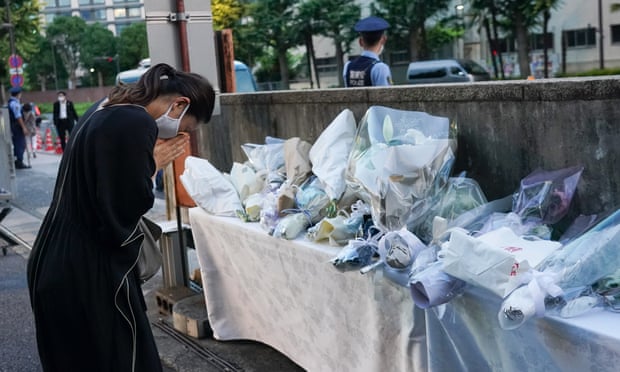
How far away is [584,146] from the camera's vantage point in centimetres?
275

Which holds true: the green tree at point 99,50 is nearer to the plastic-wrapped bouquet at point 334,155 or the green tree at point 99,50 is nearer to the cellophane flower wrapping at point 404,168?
the plastic-wrapped bouquet at point 334,155

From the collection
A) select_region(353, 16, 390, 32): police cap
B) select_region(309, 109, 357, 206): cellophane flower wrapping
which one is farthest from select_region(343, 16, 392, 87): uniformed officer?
select_region(309, 109, 357, 206): cellophane flower wrapping

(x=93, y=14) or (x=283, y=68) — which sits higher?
(x=93, y=14)

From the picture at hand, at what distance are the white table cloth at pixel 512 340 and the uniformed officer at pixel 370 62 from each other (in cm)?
269

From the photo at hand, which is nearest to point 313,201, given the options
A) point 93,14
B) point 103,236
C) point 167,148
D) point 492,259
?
point 167,148

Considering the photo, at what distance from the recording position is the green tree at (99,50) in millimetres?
86562

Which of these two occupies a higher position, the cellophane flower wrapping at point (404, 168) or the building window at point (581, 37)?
the building window at point (581, 37)

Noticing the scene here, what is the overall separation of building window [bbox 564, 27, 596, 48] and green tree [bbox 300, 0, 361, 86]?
13762 mm

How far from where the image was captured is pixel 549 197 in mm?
2678

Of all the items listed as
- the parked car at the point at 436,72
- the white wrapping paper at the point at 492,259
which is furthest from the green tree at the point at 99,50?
the white wrapping paper at the point at 492,259

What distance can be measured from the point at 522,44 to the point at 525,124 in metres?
36.5

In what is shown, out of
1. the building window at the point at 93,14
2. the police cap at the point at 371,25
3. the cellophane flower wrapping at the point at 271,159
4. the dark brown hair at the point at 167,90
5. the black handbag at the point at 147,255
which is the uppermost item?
the building window at the point at 93,14

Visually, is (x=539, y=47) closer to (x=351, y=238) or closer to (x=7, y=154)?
(x=7, y=154)

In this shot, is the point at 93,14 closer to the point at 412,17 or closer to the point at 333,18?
the point at 333,18
